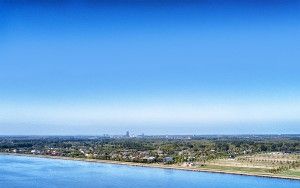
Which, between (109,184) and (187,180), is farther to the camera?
(187,180)

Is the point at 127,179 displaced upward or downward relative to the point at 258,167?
downward

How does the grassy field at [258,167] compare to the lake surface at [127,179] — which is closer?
the lake surface at [127,179]

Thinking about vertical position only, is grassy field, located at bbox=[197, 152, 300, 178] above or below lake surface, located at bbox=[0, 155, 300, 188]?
above

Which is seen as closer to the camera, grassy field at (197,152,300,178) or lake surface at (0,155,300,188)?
lake surface at (0,155,300,188)

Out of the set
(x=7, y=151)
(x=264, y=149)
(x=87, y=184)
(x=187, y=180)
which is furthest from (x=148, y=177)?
(x=7, y=151)

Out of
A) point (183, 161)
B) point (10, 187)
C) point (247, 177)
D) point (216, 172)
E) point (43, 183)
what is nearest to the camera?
point (10, 187)

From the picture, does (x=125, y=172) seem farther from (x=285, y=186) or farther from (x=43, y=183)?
(x=285, y=186)

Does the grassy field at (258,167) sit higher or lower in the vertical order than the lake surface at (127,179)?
higher

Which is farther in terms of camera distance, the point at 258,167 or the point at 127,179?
the point at 258,167

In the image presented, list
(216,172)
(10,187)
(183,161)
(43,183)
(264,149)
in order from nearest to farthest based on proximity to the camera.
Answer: (10,187) < (43,183) < (216,172) < (183,161) < (264,149)
